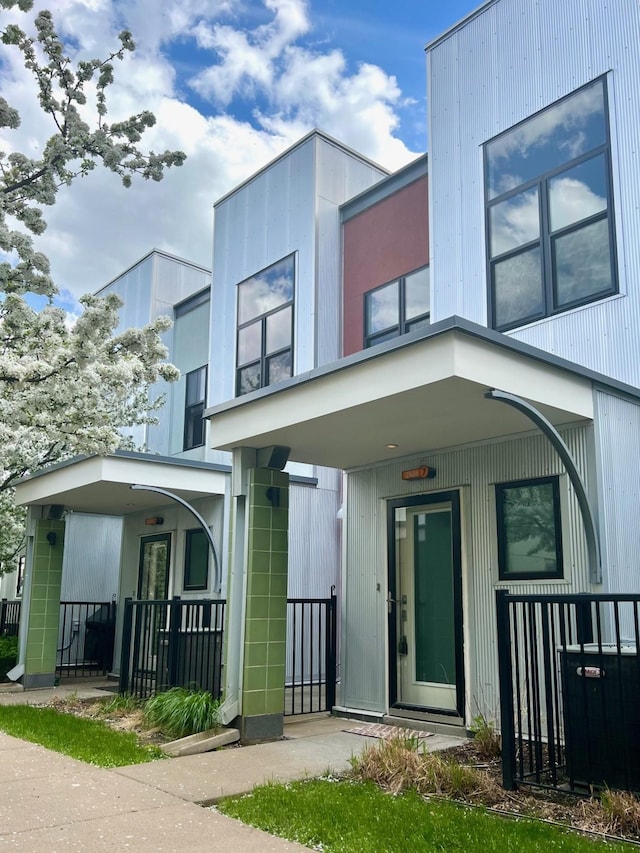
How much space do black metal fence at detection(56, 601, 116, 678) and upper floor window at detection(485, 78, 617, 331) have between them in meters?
9.33

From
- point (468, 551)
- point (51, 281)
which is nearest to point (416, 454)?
point (468, 551)

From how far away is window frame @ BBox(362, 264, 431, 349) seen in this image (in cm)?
1175

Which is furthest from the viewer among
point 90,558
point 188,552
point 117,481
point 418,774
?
point 90,558

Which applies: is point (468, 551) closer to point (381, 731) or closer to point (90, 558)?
point (381, 731)

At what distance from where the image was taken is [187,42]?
9.60 meters

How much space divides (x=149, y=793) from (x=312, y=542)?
688 centimetres

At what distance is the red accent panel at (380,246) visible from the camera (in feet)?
→ 39.3

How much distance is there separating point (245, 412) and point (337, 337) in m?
5.44

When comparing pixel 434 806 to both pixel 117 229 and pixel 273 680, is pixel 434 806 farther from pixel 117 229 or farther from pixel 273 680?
pixel 117 229

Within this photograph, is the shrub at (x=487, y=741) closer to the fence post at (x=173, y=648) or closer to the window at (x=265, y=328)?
the fence post at (x=173, y=648)

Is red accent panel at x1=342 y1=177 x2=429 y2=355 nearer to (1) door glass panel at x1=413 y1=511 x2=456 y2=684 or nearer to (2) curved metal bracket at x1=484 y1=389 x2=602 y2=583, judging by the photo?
(1) door glass panel at x1=413 y1=511 x2=456 y2=684

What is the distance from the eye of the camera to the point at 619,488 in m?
6.87

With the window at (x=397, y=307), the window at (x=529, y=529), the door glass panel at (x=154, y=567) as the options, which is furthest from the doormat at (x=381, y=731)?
the door glass panel at (x=154, y=567)

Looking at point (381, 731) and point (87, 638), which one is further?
point (87, 638)
